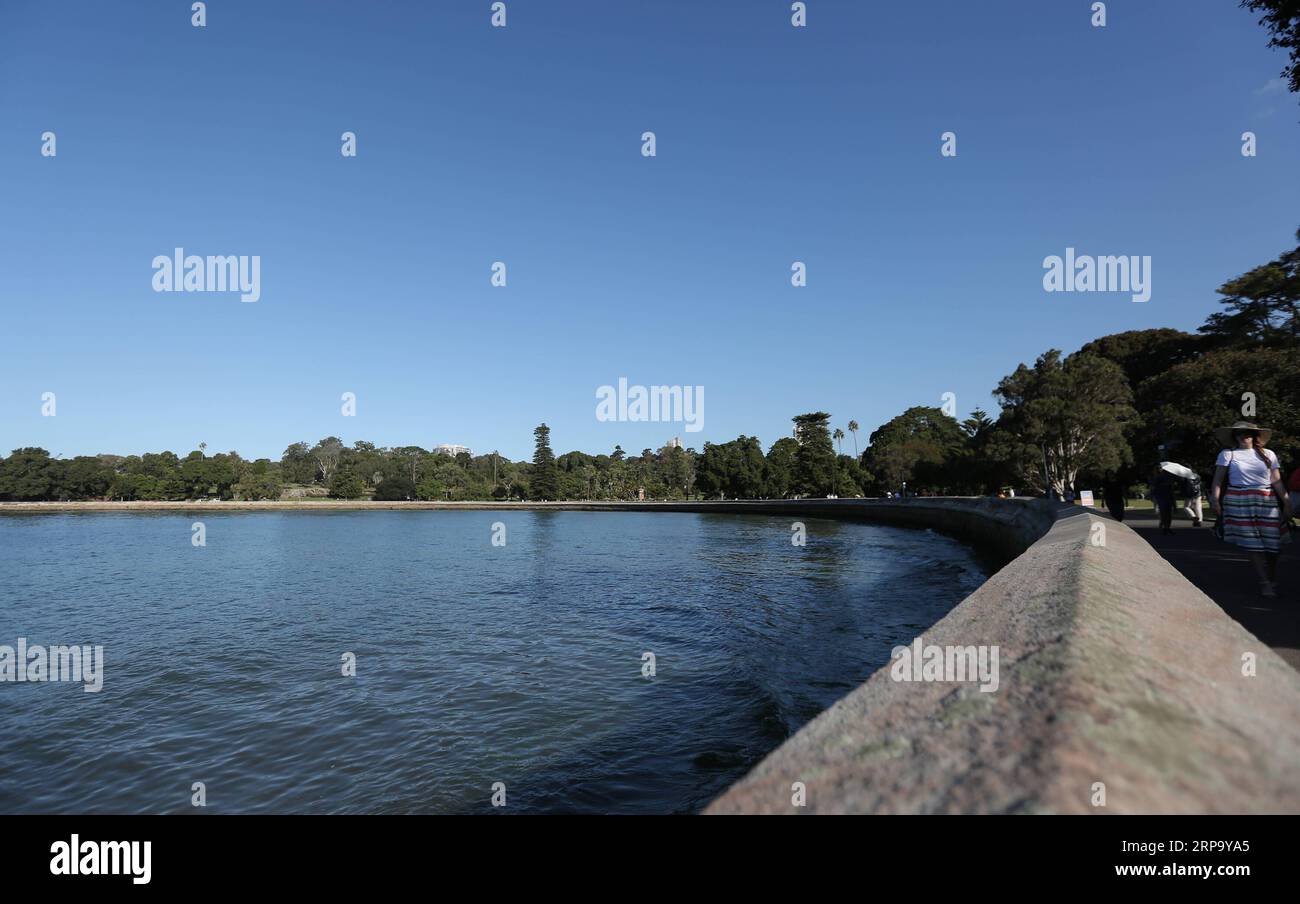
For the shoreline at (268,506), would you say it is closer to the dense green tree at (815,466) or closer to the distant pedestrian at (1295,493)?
the dense green tree at (815,466)

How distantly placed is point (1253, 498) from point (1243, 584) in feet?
3.78

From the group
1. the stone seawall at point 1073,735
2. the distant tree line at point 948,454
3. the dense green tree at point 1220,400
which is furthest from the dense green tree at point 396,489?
the stone seawall at point 1073,735

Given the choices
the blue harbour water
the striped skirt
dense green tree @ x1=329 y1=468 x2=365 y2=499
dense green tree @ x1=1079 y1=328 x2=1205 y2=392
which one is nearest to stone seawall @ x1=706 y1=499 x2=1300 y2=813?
the blue harbour water

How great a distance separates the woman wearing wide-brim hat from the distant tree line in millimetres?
4804

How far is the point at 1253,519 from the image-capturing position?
6684 millimetres

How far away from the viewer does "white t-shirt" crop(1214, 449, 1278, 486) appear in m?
6.73

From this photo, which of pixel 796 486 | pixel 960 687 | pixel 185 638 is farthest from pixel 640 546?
pixel 796 486

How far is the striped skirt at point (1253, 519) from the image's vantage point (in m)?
6.48

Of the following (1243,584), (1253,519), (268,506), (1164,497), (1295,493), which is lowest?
(268,506)

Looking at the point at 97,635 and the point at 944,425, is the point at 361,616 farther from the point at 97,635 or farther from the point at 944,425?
the point at 944,425

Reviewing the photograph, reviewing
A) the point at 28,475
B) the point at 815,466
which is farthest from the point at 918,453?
the point at 28,475

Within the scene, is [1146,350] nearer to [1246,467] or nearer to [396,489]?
[1246,467]

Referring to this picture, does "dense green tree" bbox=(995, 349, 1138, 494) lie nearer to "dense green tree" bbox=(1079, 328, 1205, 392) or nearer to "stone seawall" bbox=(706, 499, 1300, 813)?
"dense green tree" bbox=(1079, 328, 1205, 392)

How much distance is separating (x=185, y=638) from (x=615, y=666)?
365 inches
